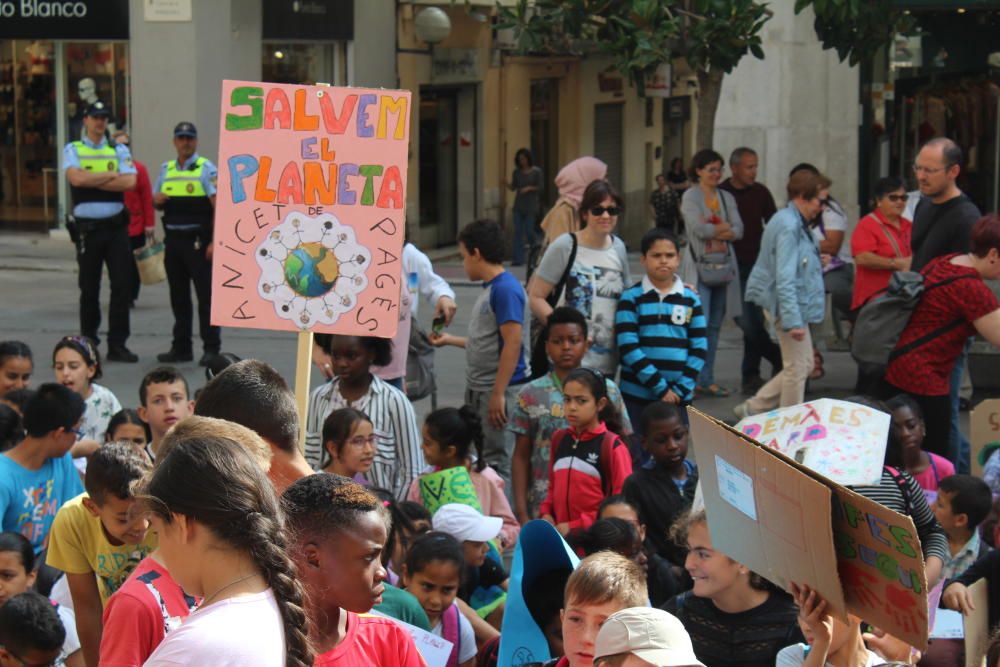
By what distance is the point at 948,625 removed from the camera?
560 cm

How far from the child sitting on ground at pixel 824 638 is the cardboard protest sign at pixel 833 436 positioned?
160cm

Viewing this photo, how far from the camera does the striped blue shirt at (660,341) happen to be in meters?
7.82

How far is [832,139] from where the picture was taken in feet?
48.8

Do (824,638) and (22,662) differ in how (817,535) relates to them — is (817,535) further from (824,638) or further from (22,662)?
(22,662)

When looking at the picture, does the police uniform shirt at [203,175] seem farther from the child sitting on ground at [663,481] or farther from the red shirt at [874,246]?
the child sitting on ground at [663,481]

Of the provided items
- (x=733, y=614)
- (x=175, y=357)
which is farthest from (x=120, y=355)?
(x=733, y=614)

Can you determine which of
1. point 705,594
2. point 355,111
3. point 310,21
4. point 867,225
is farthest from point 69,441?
point 310,21

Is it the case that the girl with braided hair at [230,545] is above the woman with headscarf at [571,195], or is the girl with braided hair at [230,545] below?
below

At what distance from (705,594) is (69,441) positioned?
2.93 m

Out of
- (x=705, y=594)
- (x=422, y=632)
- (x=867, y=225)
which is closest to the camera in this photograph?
(x=705, y=594)

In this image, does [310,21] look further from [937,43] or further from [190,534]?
[190,534]

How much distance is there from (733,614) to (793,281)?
18.0 feet

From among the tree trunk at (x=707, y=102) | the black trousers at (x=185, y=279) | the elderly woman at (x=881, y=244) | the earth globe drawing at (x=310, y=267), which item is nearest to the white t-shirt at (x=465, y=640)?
the earth globe drawing at (x=310, y=267)

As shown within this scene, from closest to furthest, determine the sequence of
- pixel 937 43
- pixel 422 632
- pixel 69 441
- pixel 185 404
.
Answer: pixel 422 632 < pixel 69 441 < pixel 185 404 < pixel 937 43
